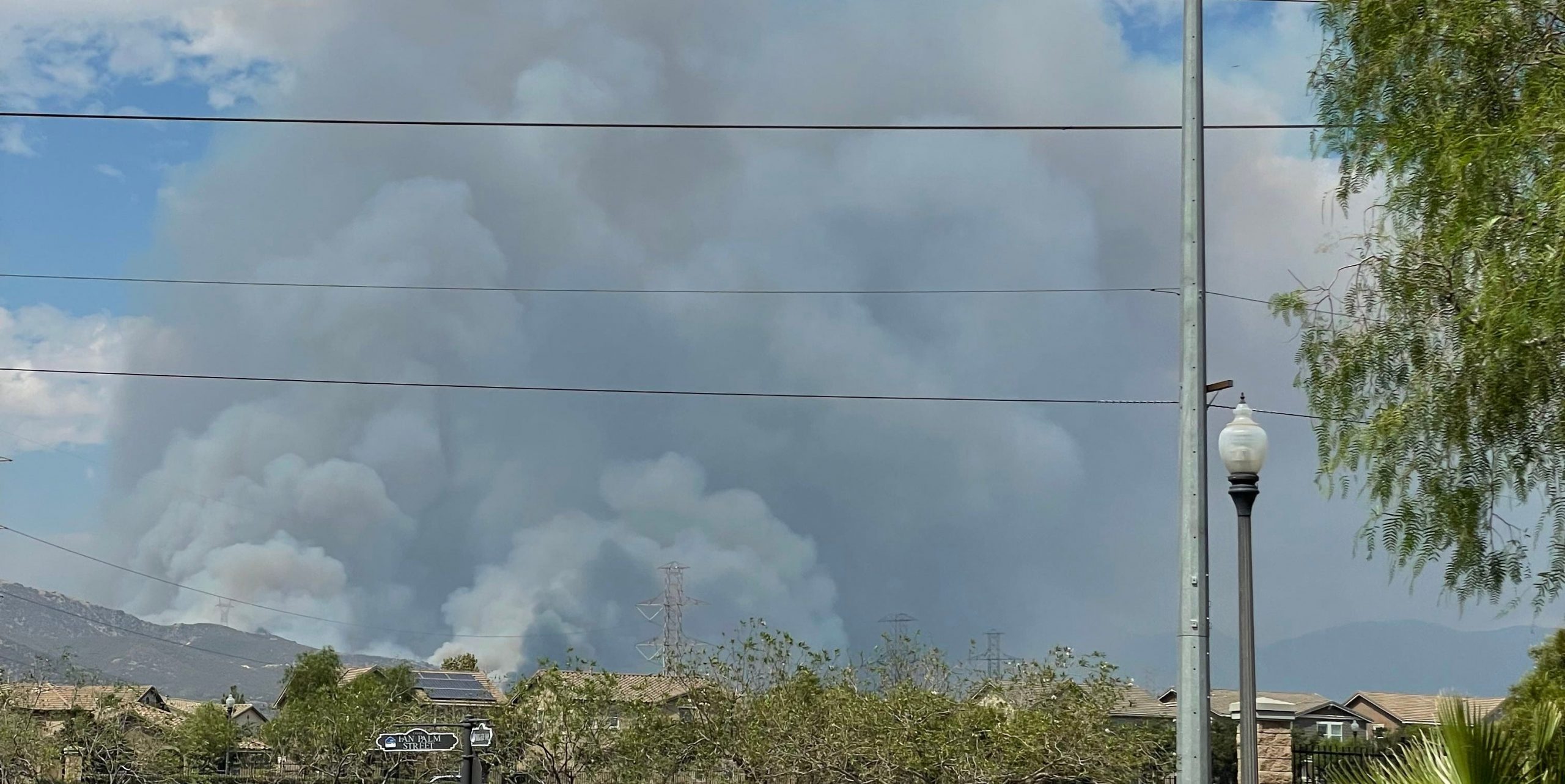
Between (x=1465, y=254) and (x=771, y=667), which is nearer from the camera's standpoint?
(x=1465, y=254)

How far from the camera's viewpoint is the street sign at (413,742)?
17.3 metres

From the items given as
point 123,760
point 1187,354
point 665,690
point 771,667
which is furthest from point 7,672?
point 1187,354

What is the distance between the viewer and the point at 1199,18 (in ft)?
35.9

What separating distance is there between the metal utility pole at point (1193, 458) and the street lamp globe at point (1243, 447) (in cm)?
103

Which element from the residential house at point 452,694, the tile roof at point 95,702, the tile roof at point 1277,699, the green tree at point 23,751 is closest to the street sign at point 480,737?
the residential house at point 452,694

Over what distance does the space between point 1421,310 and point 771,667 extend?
49.0 ft

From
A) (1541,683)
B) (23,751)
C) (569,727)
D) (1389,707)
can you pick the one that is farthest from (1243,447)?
(1389,707)

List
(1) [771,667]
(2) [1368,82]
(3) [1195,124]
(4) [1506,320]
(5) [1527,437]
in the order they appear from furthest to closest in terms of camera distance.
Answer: (1) [771,667], (2) [1368,82], (5) [1527,437], (3) [1195,124], (4) [1506,320]

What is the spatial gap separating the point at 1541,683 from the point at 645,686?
17.0 meters

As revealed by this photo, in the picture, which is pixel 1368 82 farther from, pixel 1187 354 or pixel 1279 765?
pixel 1279 765

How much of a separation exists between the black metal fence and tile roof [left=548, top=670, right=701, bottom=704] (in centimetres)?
1042

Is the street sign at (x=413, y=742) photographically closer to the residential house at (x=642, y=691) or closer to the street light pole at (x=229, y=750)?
the residential house at (x=642, y=691)

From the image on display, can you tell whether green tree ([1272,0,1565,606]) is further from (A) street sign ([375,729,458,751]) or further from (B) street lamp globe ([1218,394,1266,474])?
(A) street sign ([375,729,458,751])

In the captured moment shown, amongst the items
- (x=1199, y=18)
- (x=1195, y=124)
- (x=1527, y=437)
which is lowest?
(x=1527, y=437)
